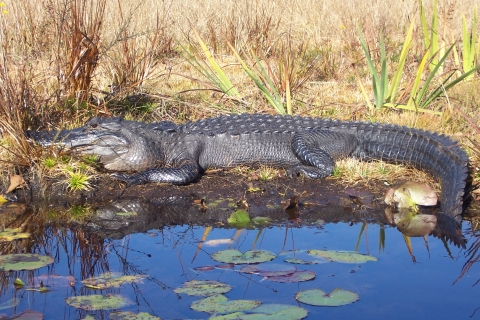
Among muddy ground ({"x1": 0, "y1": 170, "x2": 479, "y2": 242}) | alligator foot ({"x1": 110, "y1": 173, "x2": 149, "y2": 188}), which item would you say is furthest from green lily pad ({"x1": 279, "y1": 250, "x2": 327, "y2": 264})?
alligator foot ({"x1": 110, "y1": 173, "x2": 149, "y2": 188})

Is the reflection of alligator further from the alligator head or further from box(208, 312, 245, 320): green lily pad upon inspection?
box(208, 312, 245, 320): green lily pad

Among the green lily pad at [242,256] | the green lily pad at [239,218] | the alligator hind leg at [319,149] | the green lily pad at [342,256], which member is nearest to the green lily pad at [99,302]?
the green lily pad at [242,256]

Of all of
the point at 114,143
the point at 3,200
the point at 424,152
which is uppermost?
the point at 114,143

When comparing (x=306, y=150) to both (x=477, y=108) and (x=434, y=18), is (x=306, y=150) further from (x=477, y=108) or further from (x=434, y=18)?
(x=434, y=18)

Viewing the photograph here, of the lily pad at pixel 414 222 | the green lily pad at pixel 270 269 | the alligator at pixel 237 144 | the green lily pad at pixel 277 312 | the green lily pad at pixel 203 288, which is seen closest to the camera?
the green lily pad at pixel 277 312

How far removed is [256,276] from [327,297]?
1.69ft

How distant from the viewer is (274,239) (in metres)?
4.28

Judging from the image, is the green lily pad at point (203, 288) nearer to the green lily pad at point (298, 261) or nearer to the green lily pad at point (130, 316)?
the green lily pad at point (130, 316)

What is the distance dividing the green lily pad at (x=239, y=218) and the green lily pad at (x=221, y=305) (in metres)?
1.40

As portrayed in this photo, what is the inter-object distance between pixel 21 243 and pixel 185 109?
3.65 metres

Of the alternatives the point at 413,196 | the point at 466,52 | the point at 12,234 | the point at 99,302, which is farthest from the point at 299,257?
the point at 466,52

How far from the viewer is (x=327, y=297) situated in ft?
10.7

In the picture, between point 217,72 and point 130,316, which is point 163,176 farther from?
point 130,316

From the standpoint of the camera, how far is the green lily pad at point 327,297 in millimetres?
3207
